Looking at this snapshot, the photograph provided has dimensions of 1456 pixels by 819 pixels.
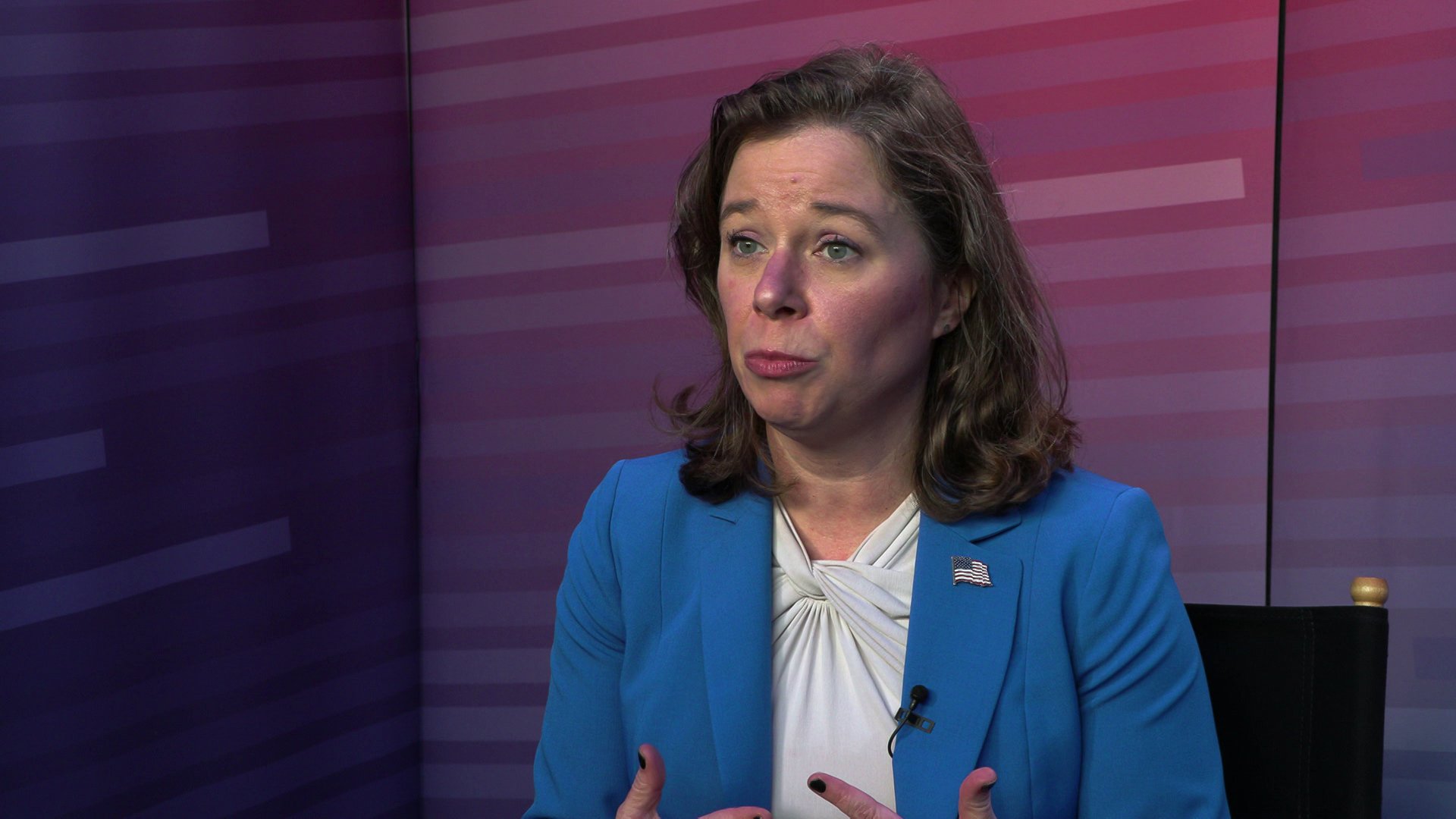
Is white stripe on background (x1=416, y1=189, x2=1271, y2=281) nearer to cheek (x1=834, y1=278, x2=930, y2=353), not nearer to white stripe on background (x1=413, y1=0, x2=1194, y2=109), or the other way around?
white stripe on background (x1=413, y1=0, x2=1194, y2=109)

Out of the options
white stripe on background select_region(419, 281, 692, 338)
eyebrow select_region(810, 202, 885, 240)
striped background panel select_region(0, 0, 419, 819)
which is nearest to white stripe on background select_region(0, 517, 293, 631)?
striped background panel select_region(0, 0, 419, 819)

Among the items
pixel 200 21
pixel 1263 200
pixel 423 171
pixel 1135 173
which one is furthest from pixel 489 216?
pixel 1263 200

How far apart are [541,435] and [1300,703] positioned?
1761 mm

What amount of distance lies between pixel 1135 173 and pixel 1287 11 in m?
0.40

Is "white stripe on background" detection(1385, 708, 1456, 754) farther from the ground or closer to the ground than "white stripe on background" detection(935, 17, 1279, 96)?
closer to the ground

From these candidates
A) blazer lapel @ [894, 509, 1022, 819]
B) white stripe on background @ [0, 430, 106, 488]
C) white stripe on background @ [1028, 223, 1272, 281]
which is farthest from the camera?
white stripe on background @ [1028, 223, 1272, 281]

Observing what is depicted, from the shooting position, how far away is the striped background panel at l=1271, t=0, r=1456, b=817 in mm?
2266

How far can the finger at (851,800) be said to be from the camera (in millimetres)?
1318

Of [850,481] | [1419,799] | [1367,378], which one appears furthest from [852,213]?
[1419,799]

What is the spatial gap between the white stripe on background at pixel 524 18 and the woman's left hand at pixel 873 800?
1867 millimetres

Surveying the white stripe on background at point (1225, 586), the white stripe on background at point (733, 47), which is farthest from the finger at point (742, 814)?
the white stripe on background at point (733, 47)

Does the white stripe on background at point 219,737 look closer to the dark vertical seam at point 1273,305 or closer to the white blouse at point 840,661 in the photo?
the white blouse at point 840,661

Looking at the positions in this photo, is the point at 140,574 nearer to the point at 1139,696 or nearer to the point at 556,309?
the point at 556,309

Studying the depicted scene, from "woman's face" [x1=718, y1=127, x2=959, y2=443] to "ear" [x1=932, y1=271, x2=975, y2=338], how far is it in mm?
55
